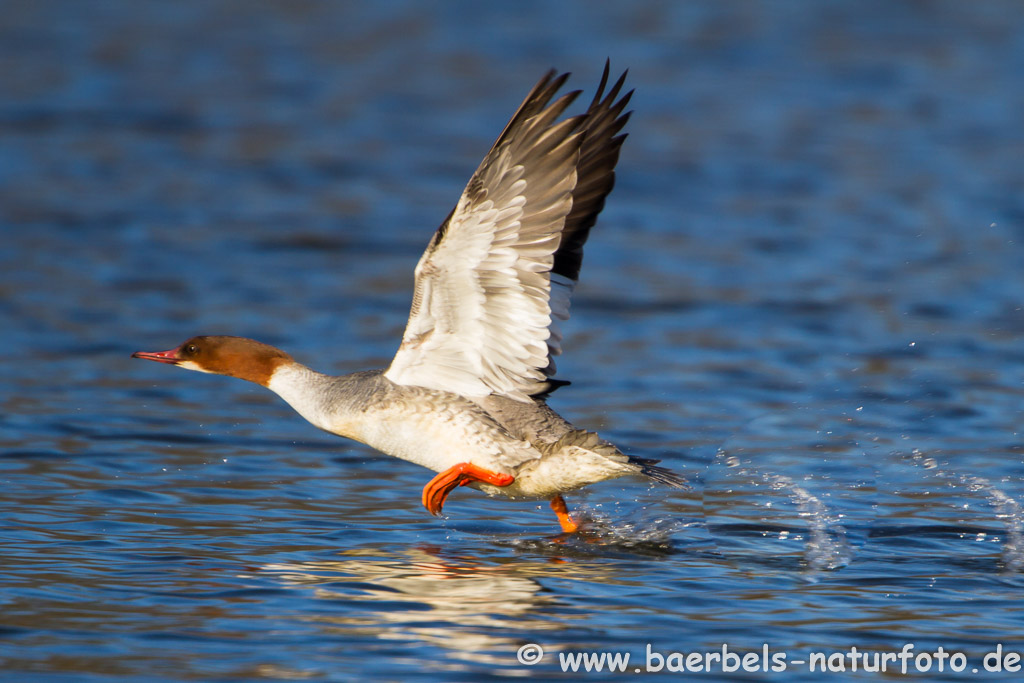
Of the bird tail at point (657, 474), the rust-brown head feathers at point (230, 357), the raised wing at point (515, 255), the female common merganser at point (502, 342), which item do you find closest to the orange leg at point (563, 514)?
the female common merganser at point (502, 342)

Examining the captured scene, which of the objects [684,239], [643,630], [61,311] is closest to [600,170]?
[643,630]

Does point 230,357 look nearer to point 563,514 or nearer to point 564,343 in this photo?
point 563,514

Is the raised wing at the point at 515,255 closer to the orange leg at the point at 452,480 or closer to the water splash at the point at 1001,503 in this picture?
the orange leg at the point at 452,480

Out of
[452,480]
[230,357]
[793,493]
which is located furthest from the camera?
[230,357]

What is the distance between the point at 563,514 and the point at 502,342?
33.9 inches

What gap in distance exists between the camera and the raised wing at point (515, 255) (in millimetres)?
5770

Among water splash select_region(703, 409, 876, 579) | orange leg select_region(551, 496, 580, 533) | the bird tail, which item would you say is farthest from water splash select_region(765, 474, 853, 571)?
orange leg select_region(551, 496, 580, 533)

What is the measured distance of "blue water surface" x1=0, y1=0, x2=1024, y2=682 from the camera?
5.12 m

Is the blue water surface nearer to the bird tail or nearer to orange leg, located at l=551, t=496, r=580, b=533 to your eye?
orange leg, located at l=551, t=496, r=580, b=533

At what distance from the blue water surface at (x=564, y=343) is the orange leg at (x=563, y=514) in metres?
0.08

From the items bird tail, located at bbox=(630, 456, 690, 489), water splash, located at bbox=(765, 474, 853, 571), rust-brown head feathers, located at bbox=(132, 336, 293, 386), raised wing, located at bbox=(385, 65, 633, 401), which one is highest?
raised wing, located at bbox=(385, 65, 633, 401)

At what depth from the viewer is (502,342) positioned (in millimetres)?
6301

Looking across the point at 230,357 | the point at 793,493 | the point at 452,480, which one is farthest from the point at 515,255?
the point at 793,493

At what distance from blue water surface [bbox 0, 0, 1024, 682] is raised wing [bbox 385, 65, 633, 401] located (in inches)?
29.4
